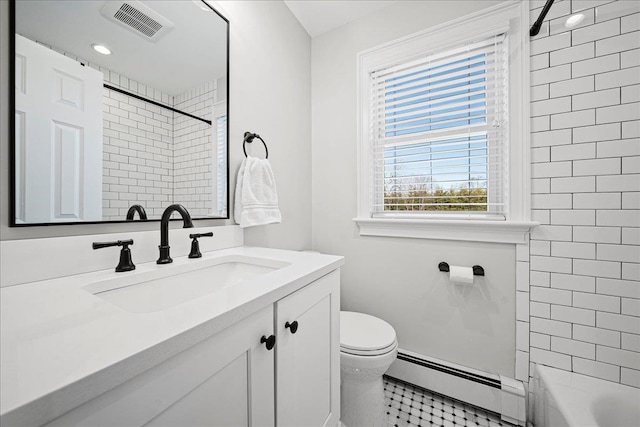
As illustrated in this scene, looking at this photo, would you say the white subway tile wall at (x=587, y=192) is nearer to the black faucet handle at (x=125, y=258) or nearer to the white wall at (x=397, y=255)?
the white wall at (x=397, y=255)

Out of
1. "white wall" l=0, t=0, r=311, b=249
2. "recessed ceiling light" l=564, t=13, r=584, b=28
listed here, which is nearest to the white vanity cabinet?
"white wall" l=0, t=0, r=311, b=249

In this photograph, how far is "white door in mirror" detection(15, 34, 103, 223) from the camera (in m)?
0.69

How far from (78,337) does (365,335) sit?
121 cm

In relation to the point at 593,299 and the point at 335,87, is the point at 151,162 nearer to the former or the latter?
the point at 335,87

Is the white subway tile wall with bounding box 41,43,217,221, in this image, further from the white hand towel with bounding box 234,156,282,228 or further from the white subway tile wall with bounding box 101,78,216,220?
the white hand towel with bounding box 234,156,282,228

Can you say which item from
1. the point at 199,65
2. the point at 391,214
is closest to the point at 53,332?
the point at 199,65

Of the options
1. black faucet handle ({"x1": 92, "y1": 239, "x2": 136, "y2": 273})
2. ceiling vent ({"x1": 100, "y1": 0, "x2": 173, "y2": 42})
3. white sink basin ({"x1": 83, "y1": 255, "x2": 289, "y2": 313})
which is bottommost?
white sink basin ({"x1": 83, "y1": 255, "x2": 289, "y2": 313})

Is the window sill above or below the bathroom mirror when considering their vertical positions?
below

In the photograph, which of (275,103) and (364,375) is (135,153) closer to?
(275,103)

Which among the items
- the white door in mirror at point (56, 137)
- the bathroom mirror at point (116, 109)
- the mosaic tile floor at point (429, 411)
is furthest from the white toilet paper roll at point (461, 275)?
the white door in mirror at point (56, 137)

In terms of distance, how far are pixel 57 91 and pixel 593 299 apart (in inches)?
89.5

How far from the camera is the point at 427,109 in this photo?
1.60 m

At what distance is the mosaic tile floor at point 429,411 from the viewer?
132 cm

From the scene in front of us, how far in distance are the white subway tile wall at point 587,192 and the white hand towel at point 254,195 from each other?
140cm
